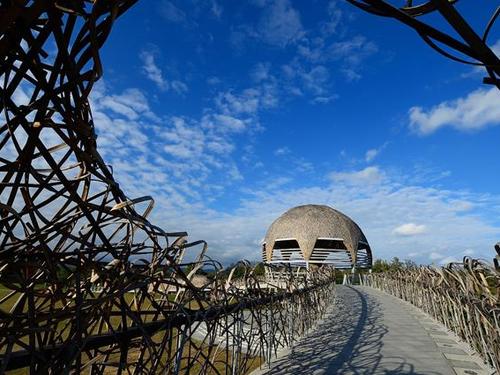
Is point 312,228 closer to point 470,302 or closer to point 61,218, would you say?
point 470,302

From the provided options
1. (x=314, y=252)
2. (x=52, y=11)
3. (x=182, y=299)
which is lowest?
(x=182, y=299)

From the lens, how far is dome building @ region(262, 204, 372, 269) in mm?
34719

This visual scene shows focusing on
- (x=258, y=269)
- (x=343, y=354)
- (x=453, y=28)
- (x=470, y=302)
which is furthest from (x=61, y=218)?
(x=258, y=269)

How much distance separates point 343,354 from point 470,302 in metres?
1.39

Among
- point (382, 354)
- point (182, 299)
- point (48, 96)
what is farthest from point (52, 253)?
point (382, 354)

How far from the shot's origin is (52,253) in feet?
2.76

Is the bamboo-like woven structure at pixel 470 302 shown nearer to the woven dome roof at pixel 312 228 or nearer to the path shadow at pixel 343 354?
the path shadow at pixel 343 354

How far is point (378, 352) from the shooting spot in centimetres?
369

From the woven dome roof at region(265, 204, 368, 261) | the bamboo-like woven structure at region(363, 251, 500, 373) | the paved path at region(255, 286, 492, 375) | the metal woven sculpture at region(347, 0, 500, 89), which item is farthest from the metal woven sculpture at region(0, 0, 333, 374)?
the woven dome roof at region(265, 204, 368, 261)

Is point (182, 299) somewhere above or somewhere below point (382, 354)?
above

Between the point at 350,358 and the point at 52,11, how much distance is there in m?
3.56

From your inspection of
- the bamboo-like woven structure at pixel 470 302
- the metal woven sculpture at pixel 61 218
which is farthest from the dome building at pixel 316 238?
the metal woven sculpture at pixel 61 218

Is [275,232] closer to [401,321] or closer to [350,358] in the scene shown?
[401,321]

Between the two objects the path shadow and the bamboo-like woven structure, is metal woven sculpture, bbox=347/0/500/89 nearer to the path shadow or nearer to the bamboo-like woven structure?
the bamboo-like woven structure
